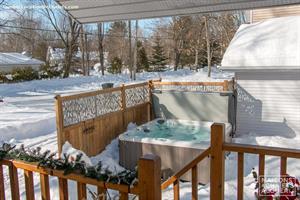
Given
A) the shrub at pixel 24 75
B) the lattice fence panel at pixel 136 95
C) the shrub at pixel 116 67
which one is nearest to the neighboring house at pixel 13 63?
the shrub at pixel 24 75

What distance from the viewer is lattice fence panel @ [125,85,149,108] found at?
7505mm

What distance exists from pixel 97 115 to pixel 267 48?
4.49m

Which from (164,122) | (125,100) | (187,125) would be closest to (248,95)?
(187,125)

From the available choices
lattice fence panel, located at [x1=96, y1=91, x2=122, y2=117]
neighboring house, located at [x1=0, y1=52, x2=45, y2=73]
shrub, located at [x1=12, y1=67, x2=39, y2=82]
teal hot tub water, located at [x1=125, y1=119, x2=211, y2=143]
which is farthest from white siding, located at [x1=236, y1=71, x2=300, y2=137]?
neighboring house, located at [x1=0, y1=52, x2=45, y2=73]

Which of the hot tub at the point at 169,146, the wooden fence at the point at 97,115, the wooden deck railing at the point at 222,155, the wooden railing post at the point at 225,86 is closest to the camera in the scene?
the wooden deck railing at the point at 222,155

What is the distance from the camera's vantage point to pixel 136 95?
7922 millimetres

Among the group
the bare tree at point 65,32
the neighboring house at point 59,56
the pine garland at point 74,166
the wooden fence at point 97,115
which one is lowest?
the wooden fence at point 97,115

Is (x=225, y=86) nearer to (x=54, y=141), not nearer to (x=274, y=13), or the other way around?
(x=274, y=13)

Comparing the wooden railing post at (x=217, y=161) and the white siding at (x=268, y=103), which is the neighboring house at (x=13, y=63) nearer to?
the white siding at (x=268, y=103)

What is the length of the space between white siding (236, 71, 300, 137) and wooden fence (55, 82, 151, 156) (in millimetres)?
2641

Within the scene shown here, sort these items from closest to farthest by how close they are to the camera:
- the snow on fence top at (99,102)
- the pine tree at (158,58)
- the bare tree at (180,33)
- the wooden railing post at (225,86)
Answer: the snow on fence top at (99,102) → the wooden railing post at (225,86) → the bare tree at (180,33) → the pine tree at (158,58)

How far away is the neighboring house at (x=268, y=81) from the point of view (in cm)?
715

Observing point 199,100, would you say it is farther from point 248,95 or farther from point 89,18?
point 89,18

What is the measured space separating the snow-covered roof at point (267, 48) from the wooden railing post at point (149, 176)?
6.37 m
